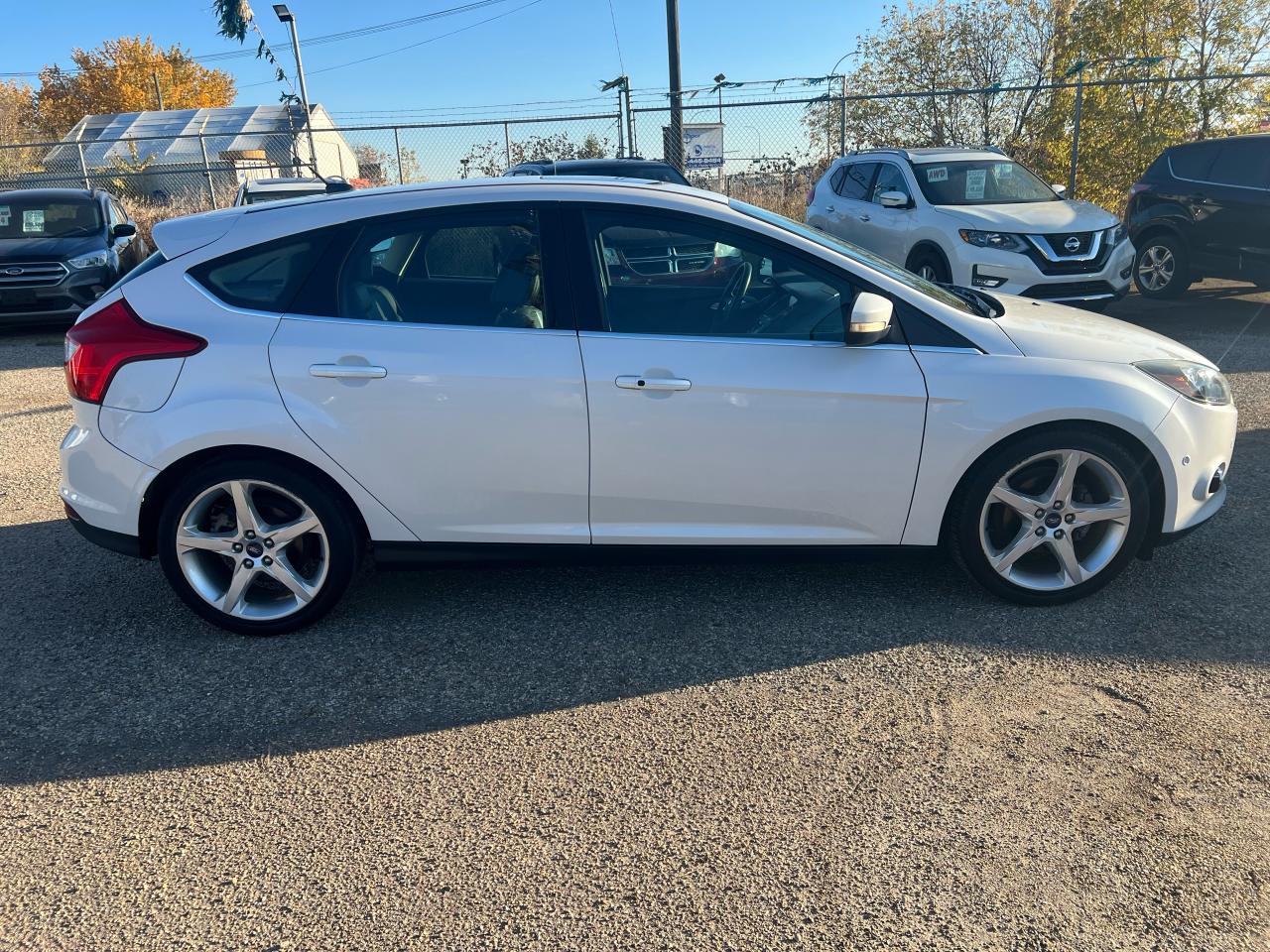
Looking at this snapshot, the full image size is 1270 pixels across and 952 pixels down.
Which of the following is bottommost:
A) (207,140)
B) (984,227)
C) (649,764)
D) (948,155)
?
(649,764)

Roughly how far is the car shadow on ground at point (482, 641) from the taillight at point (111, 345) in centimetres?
103

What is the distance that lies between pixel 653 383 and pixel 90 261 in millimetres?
9877

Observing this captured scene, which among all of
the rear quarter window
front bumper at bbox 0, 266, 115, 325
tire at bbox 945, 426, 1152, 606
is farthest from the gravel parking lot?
front bumper at bbox 0, 266, 115, 325

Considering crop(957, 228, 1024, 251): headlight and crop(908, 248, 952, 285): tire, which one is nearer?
crop(957, 228, 1024, 251): headlight

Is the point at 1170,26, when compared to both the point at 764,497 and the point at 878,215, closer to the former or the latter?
the point at 878,215

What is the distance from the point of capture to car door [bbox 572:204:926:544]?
360 centimetres

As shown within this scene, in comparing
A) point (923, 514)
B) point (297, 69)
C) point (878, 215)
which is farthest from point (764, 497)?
point (297, 69)

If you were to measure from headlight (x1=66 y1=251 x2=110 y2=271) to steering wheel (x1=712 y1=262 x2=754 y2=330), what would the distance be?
32.0 ft

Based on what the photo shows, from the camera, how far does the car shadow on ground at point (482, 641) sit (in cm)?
327

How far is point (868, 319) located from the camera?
139 inches

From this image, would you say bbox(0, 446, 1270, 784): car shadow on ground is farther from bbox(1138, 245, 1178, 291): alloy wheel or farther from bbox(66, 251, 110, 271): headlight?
bbox(1138, 245, 1178, 291): alloy wheel

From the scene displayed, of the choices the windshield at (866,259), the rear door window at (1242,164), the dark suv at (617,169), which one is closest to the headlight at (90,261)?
the dark suv at (617,169)

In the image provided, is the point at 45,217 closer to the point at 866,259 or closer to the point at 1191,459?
the point at 866,259

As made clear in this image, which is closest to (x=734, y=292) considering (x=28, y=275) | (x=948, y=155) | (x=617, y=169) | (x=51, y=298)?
(x=948, y=155)
